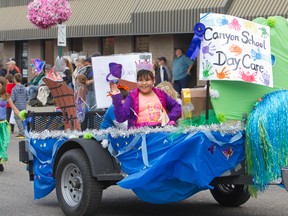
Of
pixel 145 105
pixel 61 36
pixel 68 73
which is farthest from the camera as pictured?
pixel 61 36

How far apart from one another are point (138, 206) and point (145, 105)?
169 cm

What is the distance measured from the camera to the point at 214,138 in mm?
6844

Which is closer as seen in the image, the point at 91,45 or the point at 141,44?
the point at 141,44

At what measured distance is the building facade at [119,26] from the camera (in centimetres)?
2406

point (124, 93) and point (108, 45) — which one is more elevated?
point (108, 45)

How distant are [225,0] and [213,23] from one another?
55.2 feet

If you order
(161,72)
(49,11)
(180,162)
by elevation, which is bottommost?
(180,162)

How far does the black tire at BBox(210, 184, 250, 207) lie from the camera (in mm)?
8688

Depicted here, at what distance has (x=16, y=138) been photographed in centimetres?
1847

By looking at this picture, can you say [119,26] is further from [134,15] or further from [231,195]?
[231,195]

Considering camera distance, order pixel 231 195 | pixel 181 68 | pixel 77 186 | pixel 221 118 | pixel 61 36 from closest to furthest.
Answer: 1. pixel 221 118
2. pixel 77 186
3. pixel 231 195
4. pixel 61 36
5. pixel 181 68

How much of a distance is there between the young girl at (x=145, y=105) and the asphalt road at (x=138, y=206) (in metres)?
1.27

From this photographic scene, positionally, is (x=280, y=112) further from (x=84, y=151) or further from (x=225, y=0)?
(x=225, y=0)

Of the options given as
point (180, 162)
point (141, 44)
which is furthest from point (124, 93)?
point (141, 44)
